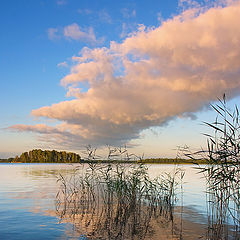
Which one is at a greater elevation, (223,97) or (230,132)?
(223,97)

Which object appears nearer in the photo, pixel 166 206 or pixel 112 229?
pixel 112 229

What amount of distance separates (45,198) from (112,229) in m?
8.51

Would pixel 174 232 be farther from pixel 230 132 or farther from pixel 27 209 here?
pixel 27 209

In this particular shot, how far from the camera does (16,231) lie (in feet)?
30.7

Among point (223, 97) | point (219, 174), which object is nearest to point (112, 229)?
point (219, 174)

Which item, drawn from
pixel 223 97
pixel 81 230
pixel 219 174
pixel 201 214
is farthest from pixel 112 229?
pixel 223 97

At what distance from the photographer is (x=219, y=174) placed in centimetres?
820

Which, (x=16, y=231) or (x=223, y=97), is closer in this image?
(x=223, y=97)

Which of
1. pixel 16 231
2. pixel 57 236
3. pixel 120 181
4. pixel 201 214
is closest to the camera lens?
pixel 57 236

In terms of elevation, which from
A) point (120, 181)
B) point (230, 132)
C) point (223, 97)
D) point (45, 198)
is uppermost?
point (223, 97)

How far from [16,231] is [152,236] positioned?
16.3 ft

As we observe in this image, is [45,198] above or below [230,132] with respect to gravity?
below

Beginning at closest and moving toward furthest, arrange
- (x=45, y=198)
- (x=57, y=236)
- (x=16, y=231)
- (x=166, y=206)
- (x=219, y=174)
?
(x=219, y=174) < (x=57, y=236) < (x=16, y=231) < (x=166, y=206) < (x=45, y=198)

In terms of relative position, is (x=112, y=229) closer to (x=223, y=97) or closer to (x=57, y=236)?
(x=57, y=236)
